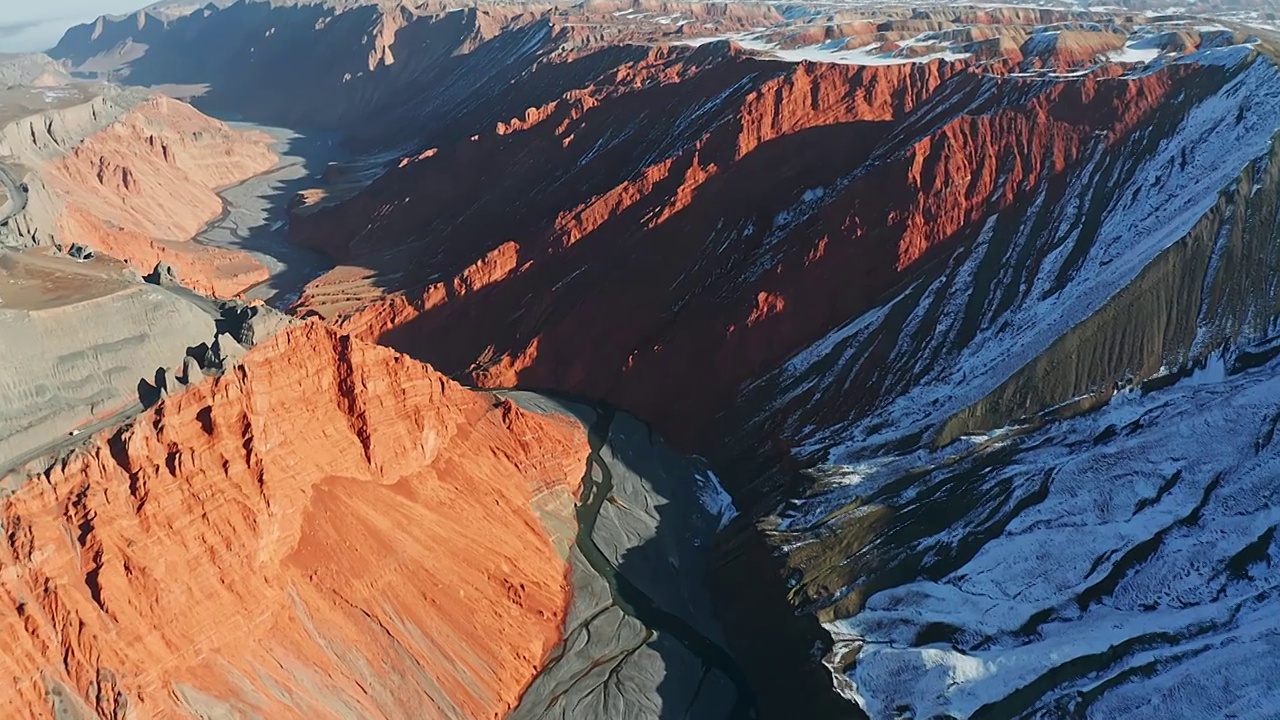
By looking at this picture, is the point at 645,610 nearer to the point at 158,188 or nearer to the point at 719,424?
the point at 719,424

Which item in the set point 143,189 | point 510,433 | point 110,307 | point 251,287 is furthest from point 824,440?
point 143,189

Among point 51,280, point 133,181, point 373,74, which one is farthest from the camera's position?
point 373,74

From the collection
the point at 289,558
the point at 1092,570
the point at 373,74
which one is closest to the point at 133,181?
the point at 373,74

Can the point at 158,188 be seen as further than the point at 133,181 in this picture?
Yes

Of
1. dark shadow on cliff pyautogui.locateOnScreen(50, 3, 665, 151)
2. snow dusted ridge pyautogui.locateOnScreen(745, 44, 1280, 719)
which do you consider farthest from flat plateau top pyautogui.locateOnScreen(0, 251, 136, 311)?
dark shadow on cliff pyautogui.locateOnScreen(50, 3, 665, 151)

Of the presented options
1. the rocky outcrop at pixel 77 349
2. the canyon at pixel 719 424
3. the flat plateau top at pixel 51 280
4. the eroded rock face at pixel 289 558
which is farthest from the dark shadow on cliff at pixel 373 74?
the rocky outcrop at pixel 77 349

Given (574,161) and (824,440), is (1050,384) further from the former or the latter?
(574,161)

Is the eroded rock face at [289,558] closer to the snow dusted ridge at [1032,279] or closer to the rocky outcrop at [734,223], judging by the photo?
the rocky outcrop at [734,223]
